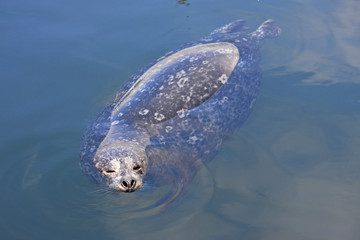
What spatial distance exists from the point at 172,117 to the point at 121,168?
0.86 metres

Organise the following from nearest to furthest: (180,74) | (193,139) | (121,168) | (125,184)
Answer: (125,184) → (121,168) → (193,139) → (180,74)

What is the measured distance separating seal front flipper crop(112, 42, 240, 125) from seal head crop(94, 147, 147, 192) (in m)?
0.50

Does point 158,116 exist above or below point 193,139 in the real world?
above

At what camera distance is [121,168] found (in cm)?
395

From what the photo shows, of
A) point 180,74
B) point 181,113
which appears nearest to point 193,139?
point 181,113

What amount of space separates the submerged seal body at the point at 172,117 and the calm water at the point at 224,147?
0.16 m

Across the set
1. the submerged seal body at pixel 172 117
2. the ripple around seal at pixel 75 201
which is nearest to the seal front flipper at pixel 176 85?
the submerged seal body at pixel 172 117

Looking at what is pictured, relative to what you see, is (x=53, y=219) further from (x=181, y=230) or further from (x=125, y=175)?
(x=181, y=230)

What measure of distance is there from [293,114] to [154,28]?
2.70 metres

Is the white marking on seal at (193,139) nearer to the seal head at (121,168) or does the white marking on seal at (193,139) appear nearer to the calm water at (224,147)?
the calm water at (224,147)

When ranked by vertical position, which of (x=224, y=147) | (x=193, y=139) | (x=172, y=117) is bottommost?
(x=224, y=147)

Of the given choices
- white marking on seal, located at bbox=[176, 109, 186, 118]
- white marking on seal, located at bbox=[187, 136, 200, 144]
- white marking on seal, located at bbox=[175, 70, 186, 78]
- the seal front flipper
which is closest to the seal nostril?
the seal front flipper

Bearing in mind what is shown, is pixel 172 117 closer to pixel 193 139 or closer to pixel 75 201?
pixel 193 139

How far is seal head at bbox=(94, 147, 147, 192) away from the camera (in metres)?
3.86
